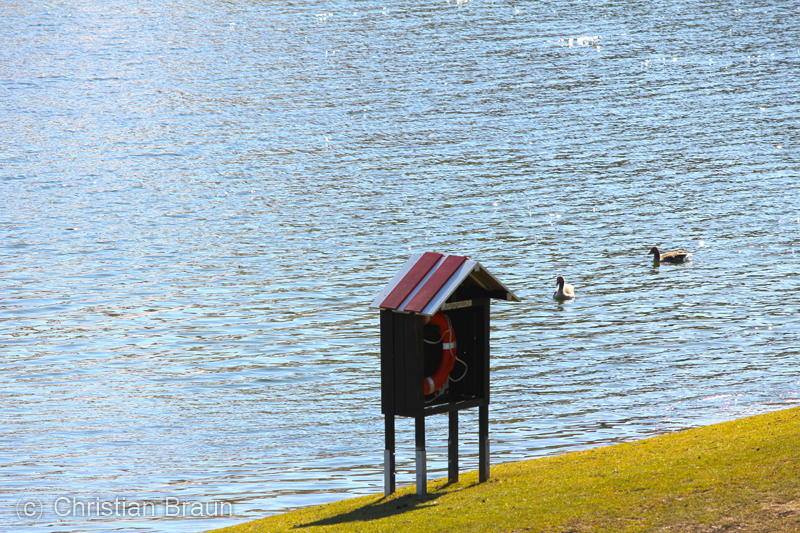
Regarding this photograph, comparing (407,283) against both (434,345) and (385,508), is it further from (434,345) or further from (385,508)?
(385,508)

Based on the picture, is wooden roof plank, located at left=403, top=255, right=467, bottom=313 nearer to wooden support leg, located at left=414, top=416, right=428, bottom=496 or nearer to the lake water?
wooden support leg, located at left=414, top=416, right=428, bottom=496

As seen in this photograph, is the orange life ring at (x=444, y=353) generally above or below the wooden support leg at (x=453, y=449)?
above

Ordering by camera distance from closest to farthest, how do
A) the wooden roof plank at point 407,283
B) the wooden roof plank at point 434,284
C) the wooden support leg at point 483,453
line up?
the wooden roof plank at point 434,284
the wooden roof plank at point 407,283
the wooden support leg at point 483,453

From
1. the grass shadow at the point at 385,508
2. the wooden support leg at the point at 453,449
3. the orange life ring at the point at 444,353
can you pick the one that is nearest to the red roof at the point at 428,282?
the orange life ring at the point at 444,353

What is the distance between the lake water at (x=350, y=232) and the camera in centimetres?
1769

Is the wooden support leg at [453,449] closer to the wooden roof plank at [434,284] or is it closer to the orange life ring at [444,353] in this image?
the orange life ring at [444,353]

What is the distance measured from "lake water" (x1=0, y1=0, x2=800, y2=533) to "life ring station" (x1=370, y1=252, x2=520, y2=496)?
259 centimetres

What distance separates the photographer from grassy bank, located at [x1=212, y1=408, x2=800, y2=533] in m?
10.3

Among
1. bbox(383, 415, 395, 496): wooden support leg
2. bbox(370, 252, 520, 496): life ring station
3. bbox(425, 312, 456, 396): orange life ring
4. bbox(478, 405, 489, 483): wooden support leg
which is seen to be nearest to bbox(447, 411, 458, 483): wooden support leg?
bbox(370, 252, 520, 496): life ring station

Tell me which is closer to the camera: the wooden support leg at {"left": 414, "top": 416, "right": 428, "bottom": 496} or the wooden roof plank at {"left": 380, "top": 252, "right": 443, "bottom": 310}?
the wooden roof plank at {"left": 380, "top": 252, "right": 443, "bottom": 310}

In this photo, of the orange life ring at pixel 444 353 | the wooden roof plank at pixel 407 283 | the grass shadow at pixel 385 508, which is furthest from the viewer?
the orange life ring at pixel 444 353

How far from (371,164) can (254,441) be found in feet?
97.5

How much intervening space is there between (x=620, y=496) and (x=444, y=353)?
2900 millimetres

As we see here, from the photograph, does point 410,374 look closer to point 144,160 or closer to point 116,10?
point 144,160
